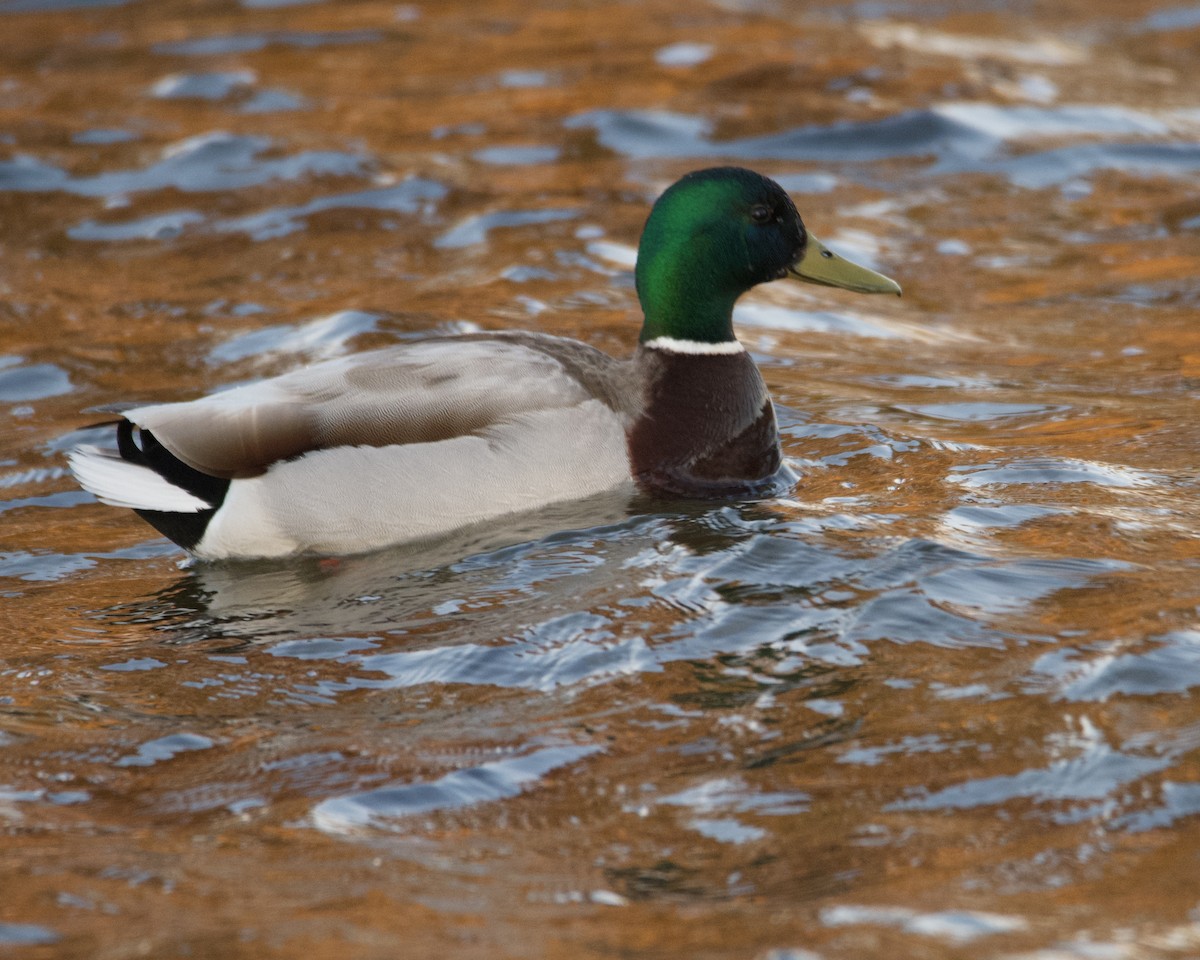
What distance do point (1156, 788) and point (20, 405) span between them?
541 cm

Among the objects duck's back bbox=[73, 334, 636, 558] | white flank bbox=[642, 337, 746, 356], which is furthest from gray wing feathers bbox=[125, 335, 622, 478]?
white flank bbox=[642, 337, 746, 356]

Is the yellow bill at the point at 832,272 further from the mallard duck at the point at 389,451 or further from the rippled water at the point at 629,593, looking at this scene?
the mallard duck at the point at 389,451

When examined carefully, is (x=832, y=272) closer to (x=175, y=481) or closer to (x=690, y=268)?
(x=690, y=268)

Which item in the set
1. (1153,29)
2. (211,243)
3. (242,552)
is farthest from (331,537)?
(1153,29)

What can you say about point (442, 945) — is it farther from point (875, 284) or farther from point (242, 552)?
point (875, 284)

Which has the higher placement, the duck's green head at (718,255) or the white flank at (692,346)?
the duck's green head at (718,255)

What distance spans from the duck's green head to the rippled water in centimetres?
68

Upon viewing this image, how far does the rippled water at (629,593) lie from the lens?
3.54 m

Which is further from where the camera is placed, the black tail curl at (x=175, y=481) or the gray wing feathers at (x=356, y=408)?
the black tail curl at (x=175, y=481)

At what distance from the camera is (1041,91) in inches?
466

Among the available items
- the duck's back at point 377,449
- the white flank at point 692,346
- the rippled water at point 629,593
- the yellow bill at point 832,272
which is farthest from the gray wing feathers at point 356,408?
the yellow bill at point 832,272

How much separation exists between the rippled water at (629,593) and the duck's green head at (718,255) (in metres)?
0.68

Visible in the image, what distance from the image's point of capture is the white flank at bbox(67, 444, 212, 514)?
18.4 ft

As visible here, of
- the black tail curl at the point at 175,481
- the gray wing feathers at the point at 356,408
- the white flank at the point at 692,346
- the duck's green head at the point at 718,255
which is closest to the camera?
the gray wing feathers at the point at 356,408
